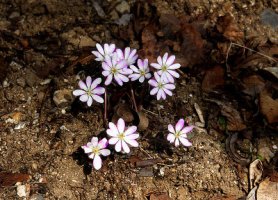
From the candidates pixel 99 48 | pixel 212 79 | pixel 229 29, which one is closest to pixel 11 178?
pixel 99 48

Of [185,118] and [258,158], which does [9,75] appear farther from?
[258,158]

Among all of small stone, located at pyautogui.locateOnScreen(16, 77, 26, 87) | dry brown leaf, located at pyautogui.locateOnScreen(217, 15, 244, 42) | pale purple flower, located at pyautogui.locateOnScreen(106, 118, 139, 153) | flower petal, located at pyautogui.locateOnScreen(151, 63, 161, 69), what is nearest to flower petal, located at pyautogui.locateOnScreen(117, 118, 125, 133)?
pale purple flower, located at pyautogui.locateOnScreen(106, 118, 139, 153)

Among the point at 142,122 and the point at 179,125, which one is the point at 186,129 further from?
the point at 142,122

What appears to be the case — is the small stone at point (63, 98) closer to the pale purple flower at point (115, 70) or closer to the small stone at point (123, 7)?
the pale purple flower at point (115, 70)

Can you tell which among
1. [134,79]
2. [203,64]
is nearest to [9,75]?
[134,79]

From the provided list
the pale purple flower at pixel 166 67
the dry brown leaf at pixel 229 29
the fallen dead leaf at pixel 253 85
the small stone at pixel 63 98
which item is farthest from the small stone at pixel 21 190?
the dry brown leaf at pixel 229 29

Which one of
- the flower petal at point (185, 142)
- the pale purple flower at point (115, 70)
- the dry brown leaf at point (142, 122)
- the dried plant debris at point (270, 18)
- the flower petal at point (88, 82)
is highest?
the dried plant debris at point (270, 18)
